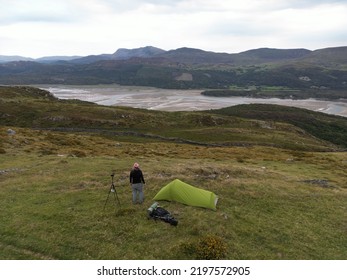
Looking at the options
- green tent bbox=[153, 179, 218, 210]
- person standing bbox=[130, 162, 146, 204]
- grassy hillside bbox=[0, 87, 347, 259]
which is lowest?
grassy hillside bbox=[0, 87, 347, 259]

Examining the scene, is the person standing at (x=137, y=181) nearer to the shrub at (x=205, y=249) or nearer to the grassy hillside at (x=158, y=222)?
the grassy hillside at (x=158, y=222)

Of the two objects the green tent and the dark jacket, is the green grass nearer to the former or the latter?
the green tent

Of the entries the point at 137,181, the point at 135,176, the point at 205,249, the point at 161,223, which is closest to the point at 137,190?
the point at 137,181

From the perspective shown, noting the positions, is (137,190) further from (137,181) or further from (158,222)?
(158,222)

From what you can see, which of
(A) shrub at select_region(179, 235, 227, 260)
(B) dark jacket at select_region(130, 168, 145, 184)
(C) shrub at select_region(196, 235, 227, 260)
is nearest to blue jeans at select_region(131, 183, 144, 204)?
(B) dark jacket at select_region(130, 168, 145, 184)

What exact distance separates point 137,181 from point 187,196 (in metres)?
4.20

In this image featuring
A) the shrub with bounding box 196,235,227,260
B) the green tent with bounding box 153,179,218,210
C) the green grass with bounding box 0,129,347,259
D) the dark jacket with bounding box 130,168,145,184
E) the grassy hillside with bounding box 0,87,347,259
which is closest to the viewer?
the shrub with bounding box 196,235,227,260

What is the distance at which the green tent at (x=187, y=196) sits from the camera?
27.2 metres

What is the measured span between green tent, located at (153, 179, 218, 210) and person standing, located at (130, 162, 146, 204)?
4.74 feet

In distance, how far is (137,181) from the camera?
26.8 metres

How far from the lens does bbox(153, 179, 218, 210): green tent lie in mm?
27172

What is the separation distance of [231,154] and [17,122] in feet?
243

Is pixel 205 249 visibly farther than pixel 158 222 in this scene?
No

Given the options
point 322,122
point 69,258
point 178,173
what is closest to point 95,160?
point 178,173
